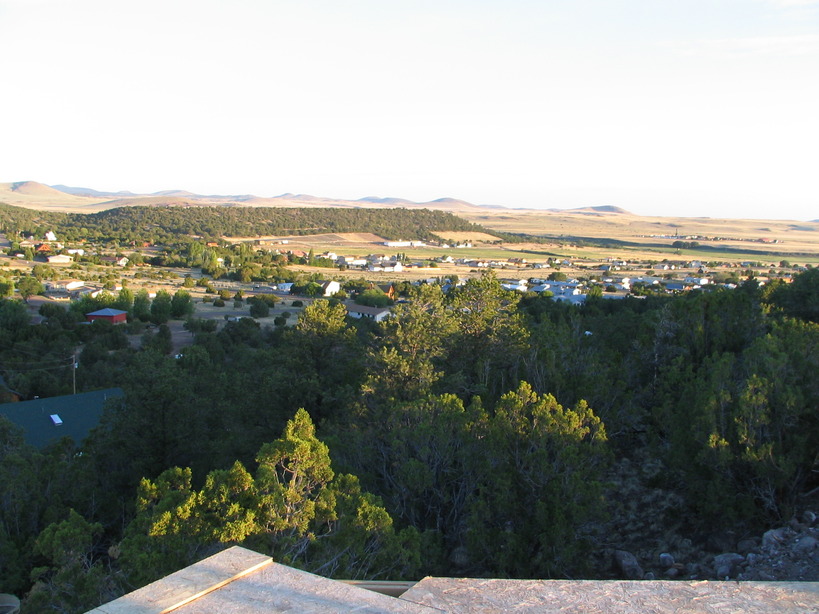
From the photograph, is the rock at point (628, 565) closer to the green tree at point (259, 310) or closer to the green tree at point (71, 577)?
the green tree at point (71, 577)

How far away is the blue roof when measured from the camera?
18263 millimetres

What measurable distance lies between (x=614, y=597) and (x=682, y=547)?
7180 millimetres

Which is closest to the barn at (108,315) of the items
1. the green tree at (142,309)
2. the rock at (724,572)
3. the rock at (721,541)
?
the green tree at (142,309)

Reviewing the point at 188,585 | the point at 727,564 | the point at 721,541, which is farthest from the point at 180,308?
the point at 188,585

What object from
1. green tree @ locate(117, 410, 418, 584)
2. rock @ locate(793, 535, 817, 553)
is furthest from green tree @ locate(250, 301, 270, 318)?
rock @ locate(793, 535, 817, 553)

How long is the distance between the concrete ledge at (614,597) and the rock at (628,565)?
18.7 feet

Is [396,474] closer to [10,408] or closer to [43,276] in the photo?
[10,408]

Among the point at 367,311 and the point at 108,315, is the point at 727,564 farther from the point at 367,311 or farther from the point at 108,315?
the point at 108,315

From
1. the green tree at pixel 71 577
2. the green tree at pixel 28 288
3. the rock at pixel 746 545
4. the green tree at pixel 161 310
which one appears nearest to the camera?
the green tree at pixel 71 577

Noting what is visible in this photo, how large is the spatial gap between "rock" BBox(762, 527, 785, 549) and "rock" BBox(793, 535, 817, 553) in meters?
0.25

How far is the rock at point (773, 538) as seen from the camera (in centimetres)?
972

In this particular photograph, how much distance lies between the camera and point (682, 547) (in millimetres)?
10938

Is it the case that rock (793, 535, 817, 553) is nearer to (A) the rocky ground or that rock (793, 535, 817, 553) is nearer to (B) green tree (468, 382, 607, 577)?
(A) the rocky ground

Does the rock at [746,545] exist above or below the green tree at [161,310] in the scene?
above
